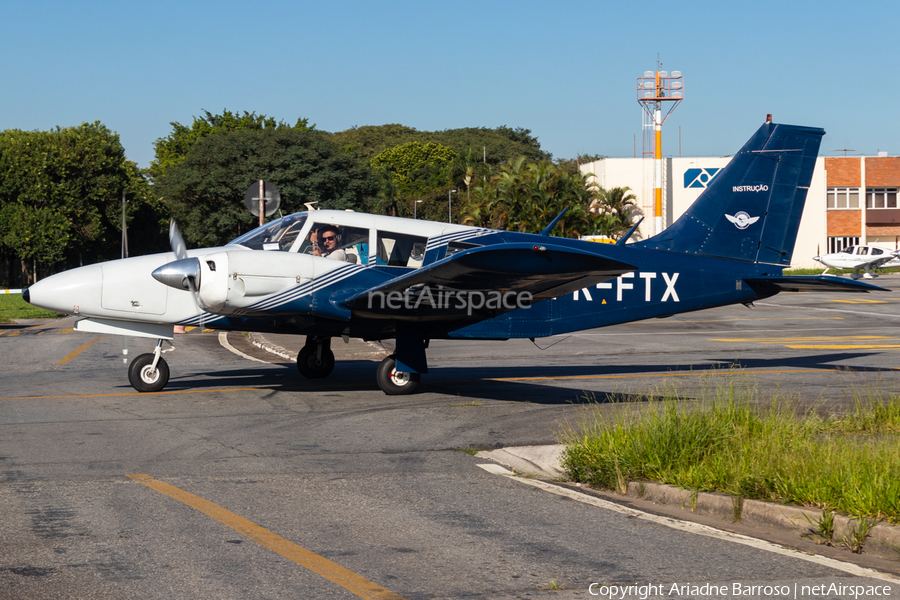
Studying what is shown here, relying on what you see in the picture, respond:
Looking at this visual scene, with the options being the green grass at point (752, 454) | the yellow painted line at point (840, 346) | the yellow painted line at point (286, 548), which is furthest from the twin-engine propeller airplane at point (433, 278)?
the yellow painted line at point (840, 346)

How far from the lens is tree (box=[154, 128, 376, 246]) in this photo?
5425 centimetres

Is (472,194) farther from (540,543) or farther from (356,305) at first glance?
(540,543)

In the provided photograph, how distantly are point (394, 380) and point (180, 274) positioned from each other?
3334 millimetres

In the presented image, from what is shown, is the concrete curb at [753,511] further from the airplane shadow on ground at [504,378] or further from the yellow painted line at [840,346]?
the yellow painted line at [840,346]

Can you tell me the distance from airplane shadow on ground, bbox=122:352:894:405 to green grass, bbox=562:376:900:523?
3261mm

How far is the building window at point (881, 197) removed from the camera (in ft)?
228

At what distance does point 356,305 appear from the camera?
11.3 metres

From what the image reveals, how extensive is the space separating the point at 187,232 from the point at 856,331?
45.4 m

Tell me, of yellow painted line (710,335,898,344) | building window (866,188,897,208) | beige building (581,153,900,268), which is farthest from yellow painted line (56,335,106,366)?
building window (866,188,897,208)

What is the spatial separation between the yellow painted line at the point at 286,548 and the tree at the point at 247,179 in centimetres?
4791

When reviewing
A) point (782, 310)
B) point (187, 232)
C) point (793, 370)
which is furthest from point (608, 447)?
point (187, 232)

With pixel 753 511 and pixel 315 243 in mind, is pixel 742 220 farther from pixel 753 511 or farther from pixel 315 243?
pixel 753 511

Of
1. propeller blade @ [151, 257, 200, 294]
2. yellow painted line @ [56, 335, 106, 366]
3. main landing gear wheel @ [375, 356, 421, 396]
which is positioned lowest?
yellow painted line @ [56, 335, 106, 366]

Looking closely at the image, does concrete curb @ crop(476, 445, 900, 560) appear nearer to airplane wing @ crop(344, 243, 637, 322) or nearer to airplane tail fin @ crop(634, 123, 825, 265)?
airplane wing @ crop(344, 243, 637, 322)
